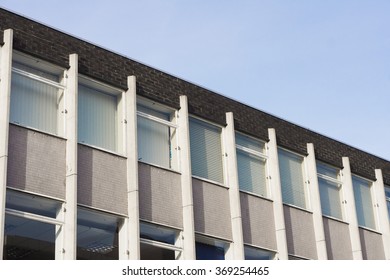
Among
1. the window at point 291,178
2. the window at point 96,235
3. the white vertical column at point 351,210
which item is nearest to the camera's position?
the window at point 96,235

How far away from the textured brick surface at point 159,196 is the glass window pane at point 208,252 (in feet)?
3.41

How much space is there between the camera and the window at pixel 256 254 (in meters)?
26.3

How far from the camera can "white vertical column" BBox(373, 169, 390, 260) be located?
31.7 m

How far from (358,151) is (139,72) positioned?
10510 mm

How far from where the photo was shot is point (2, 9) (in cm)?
2255

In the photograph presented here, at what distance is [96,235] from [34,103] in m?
3.70

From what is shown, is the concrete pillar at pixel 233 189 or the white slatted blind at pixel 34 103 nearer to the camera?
the white slatted blind at pixel 34 103

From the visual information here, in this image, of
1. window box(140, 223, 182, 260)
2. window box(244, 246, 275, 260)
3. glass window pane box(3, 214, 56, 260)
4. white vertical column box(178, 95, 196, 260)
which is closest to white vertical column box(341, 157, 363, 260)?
window box(244, 246, 275, 260)

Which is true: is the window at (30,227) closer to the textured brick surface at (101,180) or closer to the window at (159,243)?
the textured brick surface at (101,180)

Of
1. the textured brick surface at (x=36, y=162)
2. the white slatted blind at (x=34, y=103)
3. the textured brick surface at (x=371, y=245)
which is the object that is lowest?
the textured brick surface at (x=36, y=162)

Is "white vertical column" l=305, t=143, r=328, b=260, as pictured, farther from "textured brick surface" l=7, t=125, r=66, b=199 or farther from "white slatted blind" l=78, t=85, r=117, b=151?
"textured brick surface" l=7, t=125, r=66, b=199

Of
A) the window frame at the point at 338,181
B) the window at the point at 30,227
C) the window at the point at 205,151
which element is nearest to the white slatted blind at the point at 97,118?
the window at the point at 30,227

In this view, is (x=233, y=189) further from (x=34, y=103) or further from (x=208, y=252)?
(x=34, y=103)

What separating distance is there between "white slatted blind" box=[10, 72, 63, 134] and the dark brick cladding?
740 millimetres
